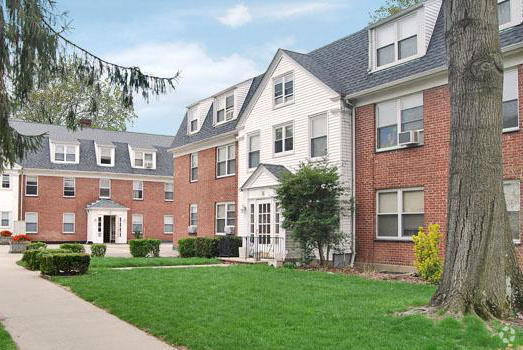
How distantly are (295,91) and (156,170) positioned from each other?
2741cm

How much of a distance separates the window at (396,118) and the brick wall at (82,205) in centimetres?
3045

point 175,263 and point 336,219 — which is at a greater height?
point 336,219

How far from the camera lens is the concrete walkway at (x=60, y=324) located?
772cm

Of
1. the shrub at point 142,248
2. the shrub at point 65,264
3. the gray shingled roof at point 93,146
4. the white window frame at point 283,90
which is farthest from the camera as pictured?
the gray shingled roof at point 93,146

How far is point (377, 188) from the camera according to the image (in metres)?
17.8

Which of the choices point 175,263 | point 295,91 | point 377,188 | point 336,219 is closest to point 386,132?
point 377,188

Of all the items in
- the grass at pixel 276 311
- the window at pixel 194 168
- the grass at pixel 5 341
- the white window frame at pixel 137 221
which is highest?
the window at pixel 194 168

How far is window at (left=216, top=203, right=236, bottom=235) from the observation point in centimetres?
2581

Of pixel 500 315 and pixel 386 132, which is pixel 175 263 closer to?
pixel 386 132

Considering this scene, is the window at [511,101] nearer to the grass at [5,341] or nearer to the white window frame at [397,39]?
the white window frame at [397,39]

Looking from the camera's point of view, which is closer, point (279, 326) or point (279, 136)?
point (279, 326)

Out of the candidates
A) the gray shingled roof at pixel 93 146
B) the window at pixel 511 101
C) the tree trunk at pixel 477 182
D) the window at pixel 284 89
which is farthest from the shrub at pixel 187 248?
the gray shingled roof at pixel 93 146

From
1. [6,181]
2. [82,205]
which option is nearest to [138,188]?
[82,205]

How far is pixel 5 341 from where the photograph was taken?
780 centimetres
